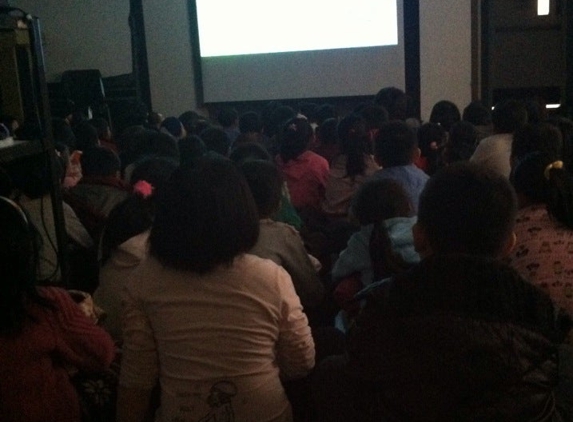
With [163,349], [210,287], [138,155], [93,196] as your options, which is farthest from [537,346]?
[138,155]

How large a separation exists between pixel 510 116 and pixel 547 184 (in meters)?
1.72

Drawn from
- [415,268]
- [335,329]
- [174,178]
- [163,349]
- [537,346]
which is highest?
[174,178]

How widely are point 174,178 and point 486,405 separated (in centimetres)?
75

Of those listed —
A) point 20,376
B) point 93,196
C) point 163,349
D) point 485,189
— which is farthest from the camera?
point 93,196

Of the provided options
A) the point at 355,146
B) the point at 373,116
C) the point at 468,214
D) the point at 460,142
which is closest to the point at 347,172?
the point at 355,146

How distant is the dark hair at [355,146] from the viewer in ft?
11.2

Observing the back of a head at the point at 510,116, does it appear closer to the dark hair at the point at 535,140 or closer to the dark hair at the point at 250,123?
the dark hair at the point at 535,140

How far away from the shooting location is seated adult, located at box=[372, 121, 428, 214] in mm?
2787

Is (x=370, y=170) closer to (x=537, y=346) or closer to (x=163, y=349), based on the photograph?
(x=163, y=349)

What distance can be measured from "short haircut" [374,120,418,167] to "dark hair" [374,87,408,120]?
203cm

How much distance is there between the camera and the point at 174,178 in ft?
4.76

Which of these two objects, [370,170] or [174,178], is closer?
[174,178]

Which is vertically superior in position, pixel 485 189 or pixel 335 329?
pixel 485 189

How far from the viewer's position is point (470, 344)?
41.2 inches
